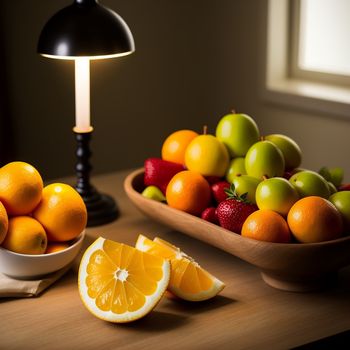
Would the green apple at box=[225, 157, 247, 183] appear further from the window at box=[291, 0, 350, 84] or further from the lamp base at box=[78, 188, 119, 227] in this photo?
the window at box=[291, 0, 350, 84]

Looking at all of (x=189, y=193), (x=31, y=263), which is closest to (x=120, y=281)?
(x=31, y=263)

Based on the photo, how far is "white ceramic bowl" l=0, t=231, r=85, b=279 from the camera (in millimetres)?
1197

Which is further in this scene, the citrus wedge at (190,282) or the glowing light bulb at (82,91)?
the glowing light bulb at (82,91)

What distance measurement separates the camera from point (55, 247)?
1255 millimetres

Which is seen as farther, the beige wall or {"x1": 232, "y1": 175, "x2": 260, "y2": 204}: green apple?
the beige wall

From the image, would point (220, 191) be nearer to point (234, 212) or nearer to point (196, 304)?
point (234, 212)

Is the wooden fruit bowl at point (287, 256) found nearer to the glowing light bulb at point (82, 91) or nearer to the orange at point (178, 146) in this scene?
the orange at point (178, 146)

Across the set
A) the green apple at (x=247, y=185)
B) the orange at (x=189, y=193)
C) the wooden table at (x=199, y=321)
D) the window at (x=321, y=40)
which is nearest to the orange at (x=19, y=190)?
the wooden table at (x=199, y=321)

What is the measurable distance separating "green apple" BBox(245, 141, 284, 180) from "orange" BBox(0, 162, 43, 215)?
408 millimetres

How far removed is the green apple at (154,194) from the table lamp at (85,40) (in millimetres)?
136

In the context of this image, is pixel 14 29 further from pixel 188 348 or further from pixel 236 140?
pixel 188 348

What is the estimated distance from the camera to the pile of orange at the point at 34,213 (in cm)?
120

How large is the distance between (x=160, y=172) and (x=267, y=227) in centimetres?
37

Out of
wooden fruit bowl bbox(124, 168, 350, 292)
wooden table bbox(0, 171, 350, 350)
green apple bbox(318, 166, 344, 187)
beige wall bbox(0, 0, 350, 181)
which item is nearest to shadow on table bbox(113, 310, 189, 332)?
wooden table bbox(0, 171, 350, 350)
